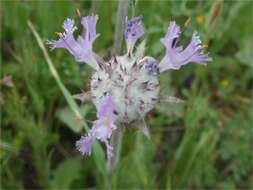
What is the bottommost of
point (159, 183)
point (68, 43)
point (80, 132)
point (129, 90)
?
point (159, 183)

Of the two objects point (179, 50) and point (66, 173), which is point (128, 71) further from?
point (66, 173)

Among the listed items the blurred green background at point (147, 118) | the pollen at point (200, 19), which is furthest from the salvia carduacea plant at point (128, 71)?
the pollen at point (200, 19)

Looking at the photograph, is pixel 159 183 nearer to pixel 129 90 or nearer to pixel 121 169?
pixel 121 169

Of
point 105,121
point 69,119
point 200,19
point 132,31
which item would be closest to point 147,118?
point 69,119

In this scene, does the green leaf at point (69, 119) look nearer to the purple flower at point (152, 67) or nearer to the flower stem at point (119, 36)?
the flower stem at point (119, 36)

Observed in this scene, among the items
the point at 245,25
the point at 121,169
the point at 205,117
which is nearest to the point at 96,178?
the point at 121,169

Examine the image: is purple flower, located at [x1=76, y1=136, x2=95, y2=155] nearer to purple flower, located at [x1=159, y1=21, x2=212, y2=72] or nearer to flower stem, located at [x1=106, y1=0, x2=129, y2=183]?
flower stem, located at [x1=106, y1=0, x2=129, y2=183]
